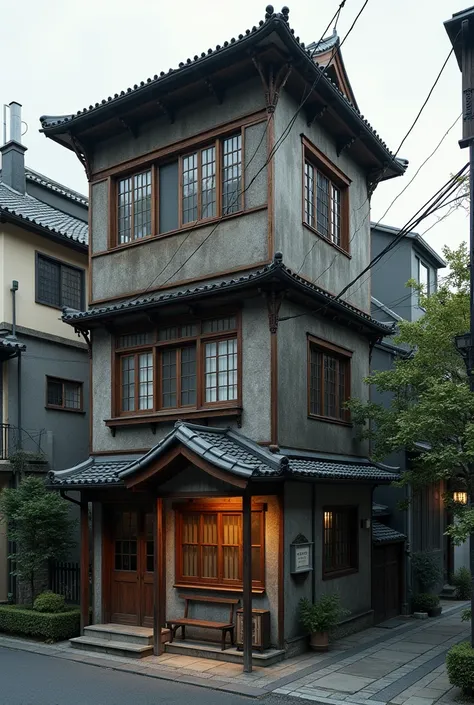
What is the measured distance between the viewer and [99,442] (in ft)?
54.1

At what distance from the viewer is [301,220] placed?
600 inches

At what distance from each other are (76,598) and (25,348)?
21.7 ft

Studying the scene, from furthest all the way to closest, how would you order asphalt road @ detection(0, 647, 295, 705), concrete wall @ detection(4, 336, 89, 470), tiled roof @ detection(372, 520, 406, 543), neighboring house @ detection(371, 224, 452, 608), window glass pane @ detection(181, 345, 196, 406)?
neighboring house @ detection(371, 224, 452, 608) → concrete wall @ detection(4, 336, 89, 470) → tiled roof @ detection(372, 520, 406, 543) → window glass pane @ detection(181, 345, 196, 406) → asphalt road @ detection(0, 647, 295, 705)

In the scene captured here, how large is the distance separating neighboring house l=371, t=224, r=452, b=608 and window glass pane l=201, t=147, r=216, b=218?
730 centimetres

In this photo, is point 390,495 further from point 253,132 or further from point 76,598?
point 253,132

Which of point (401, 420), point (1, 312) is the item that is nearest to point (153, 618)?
point (401, 420)

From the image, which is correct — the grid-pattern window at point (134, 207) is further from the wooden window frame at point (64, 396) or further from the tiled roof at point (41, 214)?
the wooden window frame at point (64, 396)

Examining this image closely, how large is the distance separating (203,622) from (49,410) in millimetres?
9197

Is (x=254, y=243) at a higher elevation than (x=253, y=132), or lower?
lower

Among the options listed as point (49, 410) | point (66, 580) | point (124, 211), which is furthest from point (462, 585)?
point (124, 211)

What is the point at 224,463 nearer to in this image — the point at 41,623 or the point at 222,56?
the point at 41,623

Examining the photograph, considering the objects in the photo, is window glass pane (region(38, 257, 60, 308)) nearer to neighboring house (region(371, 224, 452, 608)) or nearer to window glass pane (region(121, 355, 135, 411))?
window glass pane (region(121, 355, 135, 411))

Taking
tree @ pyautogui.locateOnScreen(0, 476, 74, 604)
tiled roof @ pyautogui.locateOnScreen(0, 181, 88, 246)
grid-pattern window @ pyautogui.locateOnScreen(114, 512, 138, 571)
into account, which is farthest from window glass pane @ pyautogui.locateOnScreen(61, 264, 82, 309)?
grid-pattern window @ pyautogui.locateOnScreen(114, 512, 138, 571)

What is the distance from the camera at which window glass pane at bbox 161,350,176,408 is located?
15570 mm
